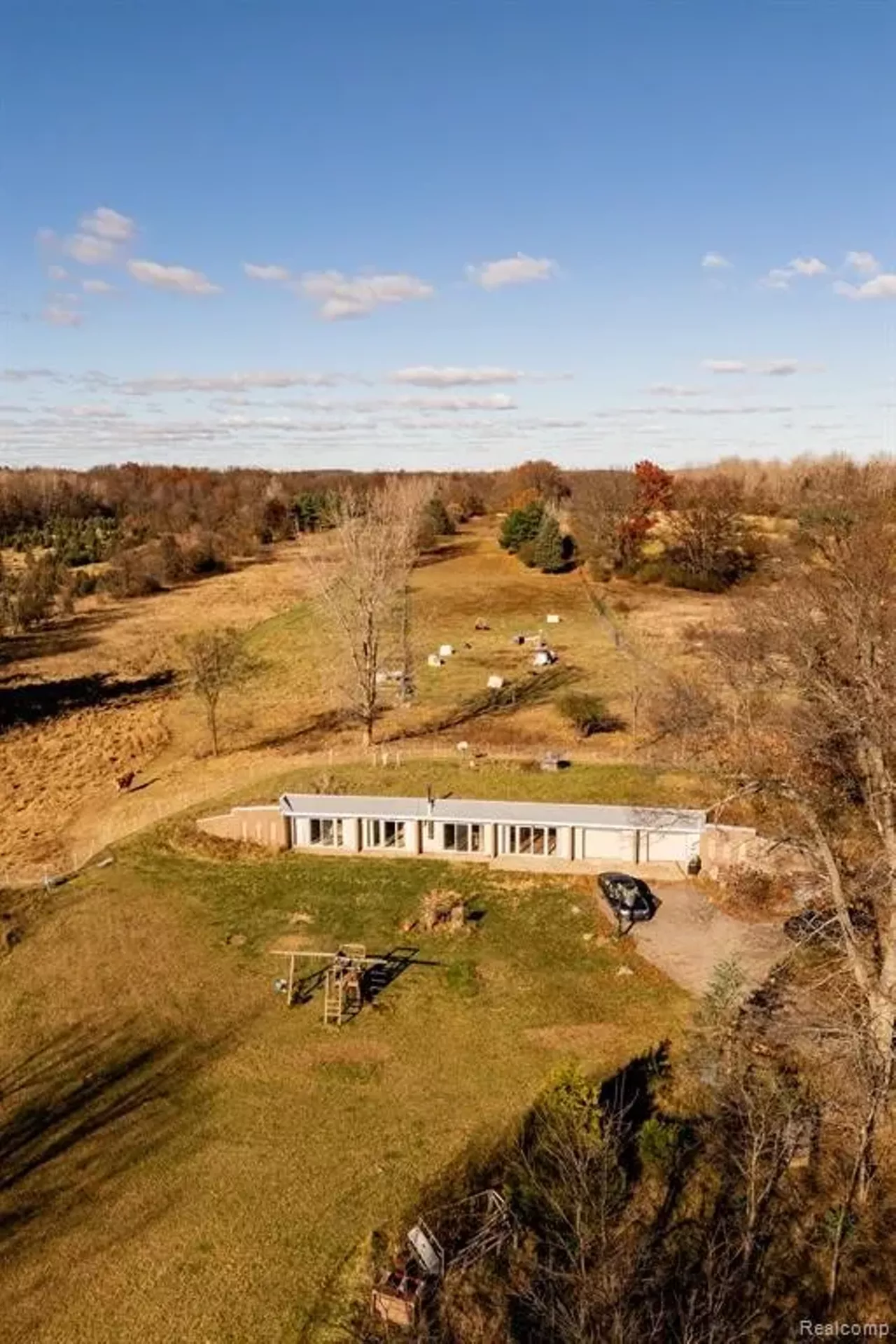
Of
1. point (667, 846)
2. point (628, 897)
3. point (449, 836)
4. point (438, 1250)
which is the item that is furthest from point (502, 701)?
point (438, 1250)

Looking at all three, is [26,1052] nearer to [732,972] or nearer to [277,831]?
[277,831]

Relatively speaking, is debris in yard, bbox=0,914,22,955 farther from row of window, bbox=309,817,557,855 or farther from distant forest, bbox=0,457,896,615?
distant forest, bbox=0,457,896,615

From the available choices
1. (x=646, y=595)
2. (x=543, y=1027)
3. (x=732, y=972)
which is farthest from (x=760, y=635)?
(x=646, y=595)

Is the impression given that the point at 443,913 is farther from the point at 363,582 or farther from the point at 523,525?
the point at 523,525

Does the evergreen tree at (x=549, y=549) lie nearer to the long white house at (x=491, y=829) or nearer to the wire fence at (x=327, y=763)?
the wire fence at (x=327, y=763)

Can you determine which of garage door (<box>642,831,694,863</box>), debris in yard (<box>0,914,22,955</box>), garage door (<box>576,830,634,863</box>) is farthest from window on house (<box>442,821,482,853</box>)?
debris in yard (<box>0,914,22,955</box>)

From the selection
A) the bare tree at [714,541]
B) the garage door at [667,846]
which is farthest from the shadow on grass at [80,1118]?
the bare tree at [714,541]
